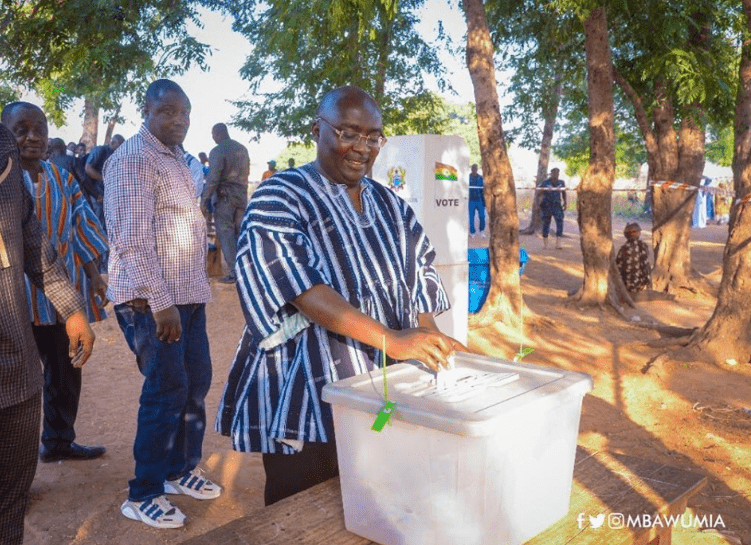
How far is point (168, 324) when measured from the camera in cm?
311

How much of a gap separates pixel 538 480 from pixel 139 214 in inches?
82.6

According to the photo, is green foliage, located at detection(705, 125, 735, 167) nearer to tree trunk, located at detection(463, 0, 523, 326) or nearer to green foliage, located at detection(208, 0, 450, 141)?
green foliage, located at detection(208, 0, 450, 141)

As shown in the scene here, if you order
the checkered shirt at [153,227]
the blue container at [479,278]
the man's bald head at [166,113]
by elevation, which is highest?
the man's bald head at [166,113]

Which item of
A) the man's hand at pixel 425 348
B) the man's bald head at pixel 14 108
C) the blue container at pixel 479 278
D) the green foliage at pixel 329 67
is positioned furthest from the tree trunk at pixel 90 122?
the man's hand at pixel 425 348

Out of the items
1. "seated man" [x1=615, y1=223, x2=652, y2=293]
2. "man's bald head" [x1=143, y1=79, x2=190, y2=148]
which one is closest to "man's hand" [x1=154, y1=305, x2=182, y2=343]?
"man's bald head" [x1=143, y1=79, x2=190, y2=148]

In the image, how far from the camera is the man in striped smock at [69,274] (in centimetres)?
377

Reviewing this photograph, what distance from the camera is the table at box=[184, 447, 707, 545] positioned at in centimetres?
177

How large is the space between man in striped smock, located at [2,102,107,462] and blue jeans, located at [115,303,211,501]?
707 mm

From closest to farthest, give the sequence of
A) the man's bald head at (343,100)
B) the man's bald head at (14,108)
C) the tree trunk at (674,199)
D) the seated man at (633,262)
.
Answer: the man's bald head at (343,100) < the man's bald head at (14,108) < the seated man at (633,262) < the tree trunk at (674,199)

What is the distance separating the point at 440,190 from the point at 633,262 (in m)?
4.93

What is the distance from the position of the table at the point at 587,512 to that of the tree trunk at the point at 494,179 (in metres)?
5.55

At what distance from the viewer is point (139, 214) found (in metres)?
3.14

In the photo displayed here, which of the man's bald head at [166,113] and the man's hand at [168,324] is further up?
the man's bald head at [166,113]

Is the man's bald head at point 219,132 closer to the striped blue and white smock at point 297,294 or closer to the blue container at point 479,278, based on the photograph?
the blue container at point 479,278
